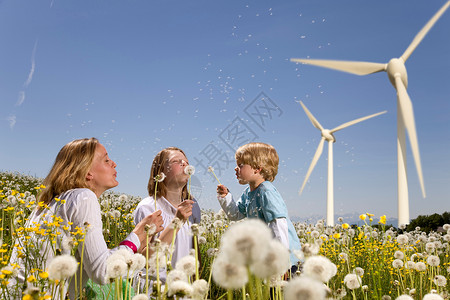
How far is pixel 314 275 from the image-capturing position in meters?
1.58

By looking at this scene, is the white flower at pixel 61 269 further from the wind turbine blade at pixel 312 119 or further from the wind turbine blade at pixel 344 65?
the wind turbine blade at pixel 312 119

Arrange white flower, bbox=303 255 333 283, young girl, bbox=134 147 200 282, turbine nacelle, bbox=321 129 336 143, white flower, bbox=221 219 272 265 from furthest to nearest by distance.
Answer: turbine nacelle, bbox=321 129 336 143, young girl, bbox=134 147 200 282, white flower, bbox=303 255 333 283, white flower, bbox=221 219 272 265

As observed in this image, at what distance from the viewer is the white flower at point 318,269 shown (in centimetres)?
159

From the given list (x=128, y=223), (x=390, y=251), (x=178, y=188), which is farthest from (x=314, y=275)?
(x=128, y=223)

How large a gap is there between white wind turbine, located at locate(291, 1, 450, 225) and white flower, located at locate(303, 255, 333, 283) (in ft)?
45.1

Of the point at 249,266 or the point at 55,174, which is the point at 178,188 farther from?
the point at 249,266

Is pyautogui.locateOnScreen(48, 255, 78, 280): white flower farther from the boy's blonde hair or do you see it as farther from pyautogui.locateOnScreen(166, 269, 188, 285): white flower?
the boy's blonde hair

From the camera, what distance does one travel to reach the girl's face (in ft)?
17.6

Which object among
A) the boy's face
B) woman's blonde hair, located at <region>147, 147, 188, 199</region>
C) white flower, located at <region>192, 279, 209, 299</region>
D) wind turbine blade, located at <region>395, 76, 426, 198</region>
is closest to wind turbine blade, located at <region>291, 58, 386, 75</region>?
wind turbine blade, located at <region>395, 76, 426, 198</region>

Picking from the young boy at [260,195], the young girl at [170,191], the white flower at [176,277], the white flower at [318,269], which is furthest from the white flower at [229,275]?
the young boy at [260,195]

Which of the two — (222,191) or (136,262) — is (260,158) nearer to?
(222,191)

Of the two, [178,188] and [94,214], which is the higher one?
[178,188]

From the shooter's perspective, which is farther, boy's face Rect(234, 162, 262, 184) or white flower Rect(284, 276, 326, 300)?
boy's face Rect(234, 162, 262, 184)

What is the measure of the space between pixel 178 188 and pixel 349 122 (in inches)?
599
